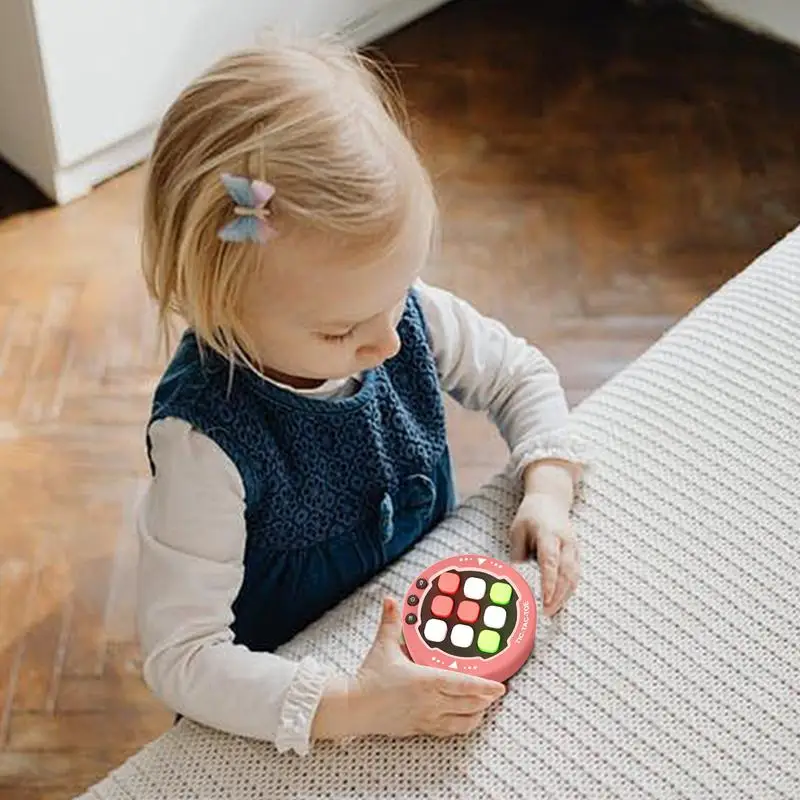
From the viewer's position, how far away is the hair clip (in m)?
0.72

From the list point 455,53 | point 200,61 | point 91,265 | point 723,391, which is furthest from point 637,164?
point 723,391

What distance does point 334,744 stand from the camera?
78 centimetres

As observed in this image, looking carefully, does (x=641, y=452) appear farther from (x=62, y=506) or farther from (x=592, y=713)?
(x=62, y=506)

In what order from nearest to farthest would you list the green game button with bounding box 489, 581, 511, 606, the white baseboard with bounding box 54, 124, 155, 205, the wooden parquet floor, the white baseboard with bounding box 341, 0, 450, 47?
the green game button with bounding box 489, 581, 511, 606 → the wooden parquet floor → the white baseboard with bounding box 54, 124, 155, 205 → the white baseboard with bounding box 341, 0, 450, 47

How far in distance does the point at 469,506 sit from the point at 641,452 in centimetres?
12

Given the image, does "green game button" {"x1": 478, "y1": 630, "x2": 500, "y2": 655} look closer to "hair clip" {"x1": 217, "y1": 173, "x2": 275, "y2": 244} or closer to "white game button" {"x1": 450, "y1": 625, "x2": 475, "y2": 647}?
"white game button" {"x1": 450, "y1": 625, "x2": 475, "y2": 647}

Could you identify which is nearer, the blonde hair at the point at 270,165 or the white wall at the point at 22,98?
the blonde hair at the point at 270,165

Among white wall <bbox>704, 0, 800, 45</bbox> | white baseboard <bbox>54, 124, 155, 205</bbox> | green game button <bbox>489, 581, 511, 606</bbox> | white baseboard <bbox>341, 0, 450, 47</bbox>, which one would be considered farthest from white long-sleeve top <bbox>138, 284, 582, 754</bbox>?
white wall <bbox>704, 0, 800, 45</bbox>

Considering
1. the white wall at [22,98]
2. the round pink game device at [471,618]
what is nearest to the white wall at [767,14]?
the white wall at [22,98]

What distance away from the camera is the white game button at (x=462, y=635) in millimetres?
807

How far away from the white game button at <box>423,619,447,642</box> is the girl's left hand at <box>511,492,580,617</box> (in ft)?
0.21

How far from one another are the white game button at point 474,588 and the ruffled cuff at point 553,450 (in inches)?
4.4

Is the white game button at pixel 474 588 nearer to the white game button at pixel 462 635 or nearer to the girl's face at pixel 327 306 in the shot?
the white game button at pixel 462 635

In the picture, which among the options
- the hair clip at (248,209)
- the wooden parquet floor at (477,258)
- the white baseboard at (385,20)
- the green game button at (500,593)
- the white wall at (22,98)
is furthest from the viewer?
the white baseboard at (385,20)
